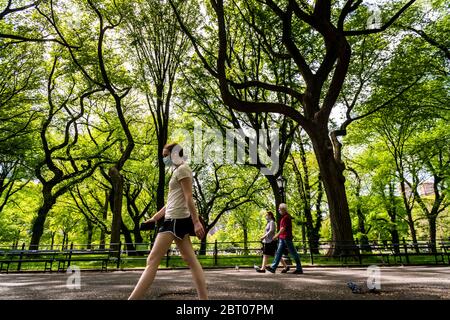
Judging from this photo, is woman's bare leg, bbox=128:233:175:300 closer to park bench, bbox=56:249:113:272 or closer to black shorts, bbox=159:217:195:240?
black shorts, bbox=159:217:195:240

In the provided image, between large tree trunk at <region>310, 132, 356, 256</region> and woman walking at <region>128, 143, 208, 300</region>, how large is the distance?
32.5 feet

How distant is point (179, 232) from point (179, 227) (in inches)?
2.3

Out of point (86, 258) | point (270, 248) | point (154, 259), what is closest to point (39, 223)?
point (86, 258)

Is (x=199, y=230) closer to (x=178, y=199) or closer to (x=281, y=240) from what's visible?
(x=178, y=199)

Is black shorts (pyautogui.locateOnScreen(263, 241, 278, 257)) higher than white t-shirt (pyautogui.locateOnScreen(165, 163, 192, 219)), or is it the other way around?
white t-shirt (pyautogui.locateOnScreen(165, 163, 192, 219))

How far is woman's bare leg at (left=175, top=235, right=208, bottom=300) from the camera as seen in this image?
3.33 metres

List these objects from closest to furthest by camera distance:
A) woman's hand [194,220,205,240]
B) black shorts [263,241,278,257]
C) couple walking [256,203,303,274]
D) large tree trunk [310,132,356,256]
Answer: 1. woman's hand [194,220,205,240]
2. couple walking [256,203,303,274]
3. black shorts [263,241,278,257]
4. large tree trunk [310,132,356,256]

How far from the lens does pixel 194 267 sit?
133 inches

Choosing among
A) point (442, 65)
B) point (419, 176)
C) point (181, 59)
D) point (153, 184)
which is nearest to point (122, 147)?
point (153, 184)

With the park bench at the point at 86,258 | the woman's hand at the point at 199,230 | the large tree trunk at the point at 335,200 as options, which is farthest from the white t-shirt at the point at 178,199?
the large tree trunk at the point at 335,200

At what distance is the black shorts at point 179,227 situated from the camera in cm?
341

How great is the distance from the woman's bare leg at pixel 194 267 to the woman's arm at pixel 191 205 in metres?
0.28

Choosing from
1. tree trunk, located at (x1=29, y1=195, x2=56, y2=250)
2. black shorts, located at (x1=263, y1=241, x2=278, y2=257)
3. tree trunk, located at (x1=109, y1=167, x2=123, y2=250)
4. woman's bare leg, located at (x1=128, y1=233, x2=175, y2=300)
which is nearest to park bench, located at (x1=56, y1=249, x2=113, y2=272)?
tree trunk, located at (x1=109, y1=167, x2=123, y2=250)
